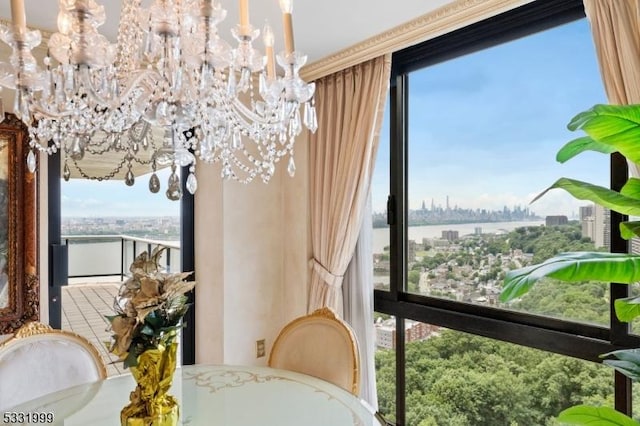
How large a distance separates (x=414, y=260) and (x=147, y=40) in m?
1.91

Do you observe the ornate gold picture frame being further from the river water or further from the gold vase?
the river water

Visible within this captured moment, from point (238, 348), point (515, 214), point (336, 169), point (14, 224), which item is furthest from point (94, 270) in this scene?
point (515, 214)

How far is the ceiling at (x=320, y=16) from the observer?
83.4 inches

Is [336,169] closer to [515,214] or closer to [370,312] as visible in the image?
[370,312]


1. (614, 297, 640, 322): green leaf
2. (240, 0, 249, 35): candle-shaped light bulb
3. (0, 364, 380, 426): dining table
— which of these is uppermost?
(240, 0, 249, 35): candle-shaped light bulb

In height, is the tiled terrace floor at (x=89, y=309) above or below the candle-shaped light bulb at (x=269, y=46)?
below

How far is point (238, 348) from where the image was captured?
122 inches

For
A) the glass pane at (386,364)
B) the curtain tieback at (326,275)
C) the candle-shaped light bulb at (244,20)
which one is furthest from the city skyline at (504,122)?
the candle-shaped light bulb at (244,20)

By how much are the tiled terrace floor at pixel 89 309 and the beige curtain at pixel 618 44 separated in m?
2.90

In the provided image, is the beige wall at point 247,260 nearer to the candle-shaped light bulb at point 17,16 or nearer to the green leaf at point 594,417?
the candle-shaped light bulb at point 17,16

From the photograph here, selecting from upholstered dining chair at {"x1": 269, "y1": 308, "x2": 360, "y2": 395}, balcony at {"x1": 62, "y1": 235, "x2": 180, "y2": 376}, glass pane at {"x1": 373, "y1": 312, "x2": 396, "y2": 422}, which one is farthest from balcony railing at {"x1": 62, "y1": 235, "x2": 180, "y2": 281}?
glass pane at {"x1": 373, "y1": 312, "x2": 396, "y2": 422}

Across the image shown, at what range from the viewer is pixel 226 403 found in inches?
63.1

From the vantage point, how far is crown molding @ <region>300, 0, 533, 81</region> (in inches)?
79.9

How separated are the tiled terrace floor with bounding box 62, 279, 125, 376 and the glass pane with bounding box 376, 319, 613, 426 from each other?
6.06 feet
